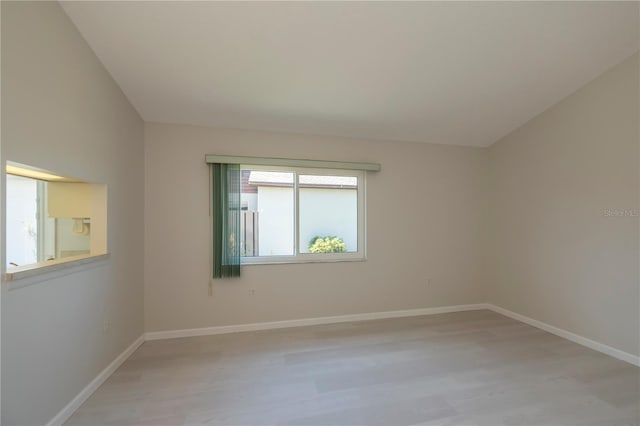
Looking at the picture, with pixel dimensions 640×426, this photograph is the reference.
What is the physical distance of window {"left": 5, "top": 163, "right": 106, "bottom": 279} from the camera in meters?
2.06

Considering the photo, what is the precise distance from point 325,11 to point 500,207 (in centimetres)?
341

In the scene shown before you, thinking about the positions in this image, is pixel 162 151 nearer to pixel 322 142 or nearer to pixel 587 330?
pixel 322 142

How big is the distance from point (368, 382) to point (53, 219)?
3284 mm

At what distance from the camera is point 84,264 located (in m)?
1.90

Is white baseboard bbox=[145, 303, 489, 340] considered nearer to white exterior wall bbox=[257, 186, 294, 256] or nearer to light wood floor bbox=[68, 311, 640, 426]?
light wood floor bbox=[68, 311, 640, 426]

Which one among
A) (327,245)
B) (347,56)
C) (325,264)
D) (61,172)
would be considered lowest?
(325,264)

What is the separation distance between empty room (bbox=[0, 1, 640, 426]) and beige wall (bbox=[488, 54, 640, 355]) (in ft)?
0.07

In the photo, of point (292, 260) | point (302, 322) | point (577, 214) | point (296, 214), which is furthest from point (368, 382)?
point (577, 214)

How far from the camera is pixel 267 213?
10.6 feet

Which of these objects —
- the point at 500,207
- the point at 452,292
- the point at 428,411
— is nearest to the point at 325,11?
the point at 428,411

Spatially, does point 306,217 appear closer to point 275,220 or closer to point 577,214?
point 275,220

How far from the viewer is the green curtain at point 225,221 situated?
2.96m

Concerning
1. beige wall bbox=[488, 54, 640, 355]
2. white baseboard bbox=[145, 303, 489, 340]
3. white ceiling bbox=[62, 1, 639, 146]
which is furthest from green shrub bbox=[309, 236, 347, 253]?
beige wall bbox=[488, 54, 640, 355]

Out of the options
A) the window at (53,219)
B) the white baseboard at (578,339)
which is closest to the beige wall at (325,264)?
the white baseboard at (578,339)
